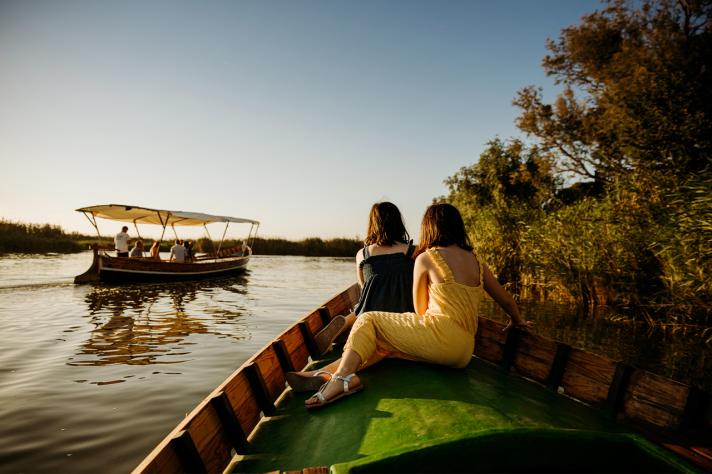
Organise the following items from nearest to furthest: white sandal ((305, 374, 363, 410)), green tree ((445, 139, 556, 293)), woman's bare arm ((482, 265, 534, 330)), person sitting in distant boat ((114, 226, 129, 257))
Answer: white sandal ((305, 374, 363, 410)) → woman's bare arm ((482, 265, 534, 330)) → green tree ((445, 139, 556, 293)) → person sitting in distant boat ((114, 226, 129, 257))

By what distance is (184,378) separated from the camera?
5.86 metres

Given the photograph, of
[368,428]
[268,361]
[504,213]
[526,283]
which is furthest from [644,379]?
[504,213]

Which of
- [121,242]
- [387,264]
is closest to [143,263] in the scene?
[121,242]

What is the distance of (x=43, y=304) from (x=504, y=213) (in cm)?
1533

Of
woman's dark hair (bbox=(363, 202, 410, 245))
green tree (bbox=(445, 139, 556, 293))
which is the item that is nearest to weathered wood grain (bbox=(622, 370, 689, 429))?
woman's dark hair (bbox=(363, 202, 410, 245))

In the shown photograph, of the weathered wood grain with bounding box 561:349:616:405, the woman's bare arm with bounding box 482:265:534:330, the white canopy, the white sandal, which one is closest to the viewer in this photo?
the white sandal

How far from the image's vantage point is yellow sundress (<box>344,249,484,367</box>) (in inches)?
125

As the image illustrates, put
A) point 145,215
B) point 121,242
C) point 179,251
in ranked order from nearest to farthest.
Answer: point 121,242 → point 145,215 → point 179,251

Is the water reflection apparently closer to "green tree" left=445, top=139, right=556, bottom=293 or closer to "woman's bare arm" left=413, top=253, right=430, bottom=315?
"woman's bare arm" left=413, top=253, right=430, bottom=315

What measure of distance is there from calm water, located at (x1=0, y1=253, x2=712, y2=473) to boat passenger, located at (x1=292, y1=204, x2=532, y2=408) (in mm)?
2205

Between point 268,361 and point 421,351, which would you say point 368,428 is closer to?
point 421,351

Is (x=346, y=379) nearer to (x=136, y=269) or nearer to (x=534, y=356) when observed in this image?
(x=534, y=356)

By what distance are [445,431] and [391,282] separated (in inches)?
68.3

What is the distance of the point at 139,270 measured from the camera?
59.3ft
